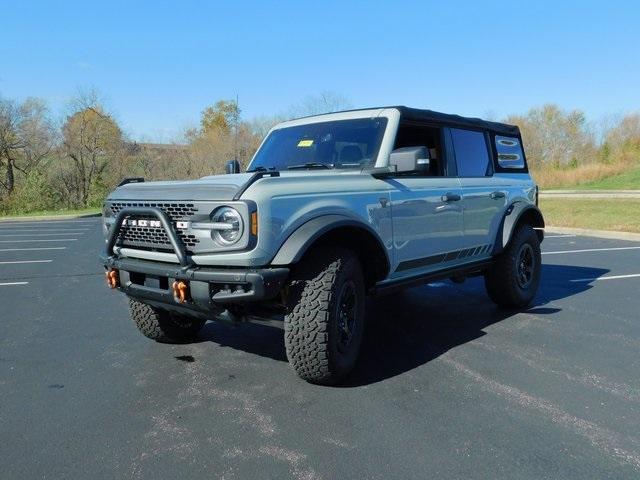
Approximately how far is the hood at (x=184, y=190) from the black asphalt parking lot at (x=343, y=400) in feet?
4.24

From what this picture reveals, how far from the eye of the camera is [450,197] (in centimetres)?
458

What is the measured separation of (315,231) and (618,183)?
36686 mm

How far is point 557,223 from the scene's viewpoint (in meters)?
15.5

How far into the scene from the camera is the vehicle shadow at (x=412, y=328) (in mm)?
4094

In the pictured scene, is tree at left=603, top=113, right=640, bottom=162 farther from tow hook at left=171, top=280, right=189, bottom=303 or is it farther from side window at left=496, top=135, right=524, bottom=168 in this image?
tow hook at left=171, top=280, right=189, bottom=303

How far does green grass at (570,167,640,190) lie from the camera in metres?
32.2

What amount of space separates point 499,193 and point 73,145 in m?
36.2

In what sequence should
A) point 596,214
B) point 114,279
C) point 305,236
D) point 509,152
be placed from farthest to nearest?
1. point 596,214
2. point 509,152
3. point 114,279
4. point 305,236

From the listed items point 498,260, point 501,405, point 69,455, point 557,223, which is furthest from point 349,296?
point 557,223

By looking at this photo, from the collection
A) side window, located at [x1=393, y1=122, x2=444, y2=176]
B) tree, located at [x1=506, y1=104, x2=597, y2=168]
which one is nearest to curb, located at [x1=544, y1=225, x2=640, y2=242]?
side window, located at [x1=393, y1=122, x2=444, y2=176]

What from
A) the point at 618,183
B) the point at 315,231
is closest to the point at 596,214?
the point at 315,231

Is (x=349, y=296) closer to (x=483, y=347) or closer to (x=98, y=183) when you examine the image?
(x=483, y=347)

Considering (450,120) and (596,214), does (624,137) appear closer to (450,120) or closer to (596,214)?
(596,214)

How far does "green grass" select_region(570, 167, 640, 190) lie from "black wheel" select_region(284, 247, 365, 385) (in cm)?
3295
